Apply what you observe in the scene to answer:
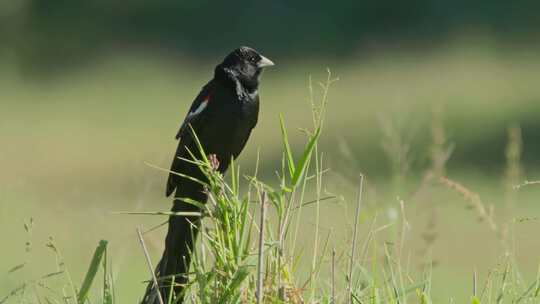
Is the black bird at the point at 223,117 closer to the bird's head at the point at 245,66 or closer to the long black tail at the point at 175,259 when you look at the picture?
the bird's head at the point at 245,66

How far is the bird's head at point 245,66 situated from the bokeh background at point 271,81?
8656 millimetres

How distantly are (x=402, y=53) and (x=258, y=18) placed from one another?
2782 mm

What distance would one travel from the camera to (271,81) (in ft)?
72.2

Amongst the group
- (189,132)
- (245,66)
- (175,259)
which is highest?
(245,66)

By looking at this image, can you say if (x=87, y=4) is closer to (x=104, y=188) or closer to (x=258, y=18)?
(x=258, y=18)

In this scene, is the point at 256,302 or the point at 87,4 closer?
the point at 256,302

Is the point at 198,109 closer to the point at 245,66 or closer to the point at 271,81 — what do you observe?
the point at 245,66

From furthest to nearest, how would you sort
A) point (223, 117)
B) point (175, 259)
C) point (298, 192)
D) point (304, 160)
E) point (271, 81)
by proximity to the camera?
point (271, 81), point (298, 192), point (223, 117), point (175, 259), point (304, 160)

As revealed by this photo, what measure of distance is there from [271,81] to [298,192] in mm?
10698

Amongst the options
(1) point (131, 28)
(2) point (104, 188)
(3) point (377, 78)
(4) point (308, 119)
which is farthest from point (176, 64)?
(2) point (104, 188)

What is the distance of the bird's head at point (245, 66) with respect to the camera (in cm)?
470

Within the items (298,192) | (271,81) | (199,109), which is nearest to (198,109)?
(199,109)

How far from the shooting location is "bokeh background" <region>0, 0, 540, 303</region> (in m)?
16.3

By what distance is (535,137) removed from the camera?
17281 millimetres
